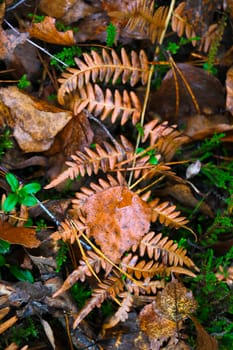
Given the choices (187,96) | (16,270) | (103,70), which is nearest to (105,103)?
(103,70)

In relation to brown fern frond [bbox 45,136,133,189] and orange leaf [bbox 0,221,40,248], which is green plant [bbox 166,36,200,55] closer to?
brown fern frond [bbox 45,136,133,189]

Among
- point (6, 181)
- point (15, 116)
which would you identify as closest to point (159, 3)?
point (15, 116)

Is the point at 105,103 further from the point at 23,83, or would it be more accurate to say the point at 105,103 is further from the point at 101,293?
the point at 101,293

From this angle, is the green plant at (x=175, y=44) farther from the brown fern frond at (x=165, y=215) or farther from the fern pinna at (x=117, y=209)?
the brown fern frond at (x=165, y=215)

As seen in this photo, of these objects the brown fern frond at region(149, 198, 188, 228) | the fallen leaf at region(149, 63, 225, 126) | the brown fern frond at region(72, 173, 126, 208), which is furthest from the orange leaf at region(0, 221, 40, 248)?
the fallen leaf at region(149, 63, 225, 126)

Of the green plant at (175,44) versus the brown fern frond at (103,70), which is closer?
the brown fern frond at (103,70)

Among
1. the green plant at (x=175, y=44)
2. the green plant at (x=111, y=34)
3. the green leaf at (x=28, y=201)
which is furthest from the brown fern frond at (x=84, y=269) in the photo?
the green plant at (x=175, y=44)

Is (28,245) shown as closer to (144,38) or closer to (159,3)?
(144,38)
